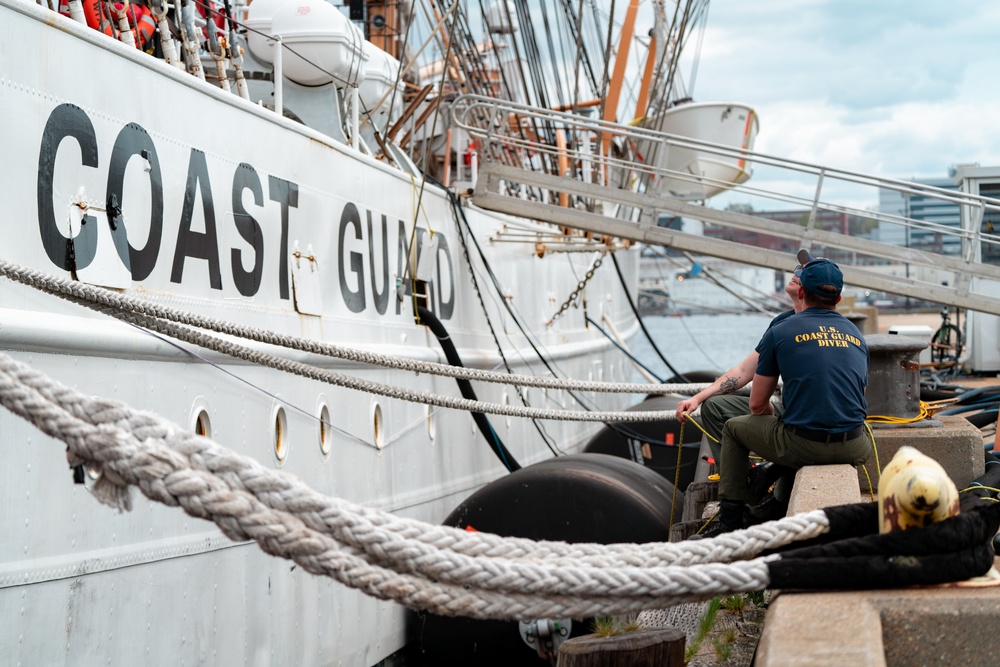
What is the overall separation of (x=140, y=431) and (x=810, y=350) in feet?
9.26

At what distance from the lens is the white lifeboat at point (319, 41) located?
297 inches

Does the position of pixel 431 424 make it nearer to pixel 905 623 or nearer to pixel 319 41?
pixel 319 41

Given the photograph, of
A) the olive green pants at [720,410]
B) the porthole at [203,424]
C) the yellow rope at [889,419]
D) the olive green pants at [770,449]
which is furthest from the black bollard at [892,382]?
the porthole at [203,424]

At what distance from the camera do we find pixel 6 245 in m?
3.81

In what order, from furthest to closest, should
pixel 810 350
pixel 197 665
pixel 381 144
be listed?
pixel 381 144 < pixel 197 665 < pixel 810 350

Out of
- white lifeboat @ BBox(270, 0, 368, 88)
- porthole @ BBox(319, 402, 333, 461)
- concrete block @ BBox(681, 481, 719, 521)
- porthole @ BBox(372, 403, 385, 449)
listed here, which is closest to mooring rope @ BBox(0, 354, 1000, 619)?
concrete block @ BBox(681, 481, 719, 521)

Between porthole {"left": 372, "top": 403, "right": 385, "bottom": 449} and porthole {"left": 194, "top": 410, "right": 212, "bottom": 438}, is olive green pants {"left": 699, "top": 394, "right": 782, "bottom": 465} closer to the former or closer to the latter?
porthole {"left": 372, "top": 403, "right": 385, "bottom": 449}

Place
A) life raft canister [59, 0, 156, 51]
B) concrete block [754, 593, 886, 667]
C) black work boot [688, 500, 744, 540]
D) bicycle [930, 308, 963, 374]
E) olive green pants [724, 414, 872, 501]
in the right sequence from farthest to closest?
1. bicycle [930, 308, 963, 374]
2. life raft canister [59, 0, 156, 51]
3. black work boot [688, 500, 744, 540]
4. olive green pants [724, 414, 872, 501]
5. concrete block [754, 593, 886, 667]

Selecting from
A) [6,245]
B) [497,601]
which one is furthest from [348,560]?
[6,245]

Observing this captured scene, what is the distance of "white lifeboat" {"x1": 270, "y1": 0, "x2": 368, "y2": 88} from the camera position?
753 centimetres

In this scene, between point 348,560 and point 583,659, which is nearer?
point 348,560

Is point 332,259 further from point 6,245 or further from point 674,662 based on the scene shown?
point 674,662

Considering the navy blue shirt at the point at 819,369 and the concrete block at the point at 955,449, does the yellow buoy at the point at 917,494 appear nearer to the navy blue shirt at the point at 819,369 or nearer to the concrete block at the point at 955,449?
the navy blue shirt at the point at 819,369

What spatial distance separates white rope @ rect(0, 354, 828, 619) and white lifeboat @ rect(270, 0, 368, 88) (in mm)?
5303
